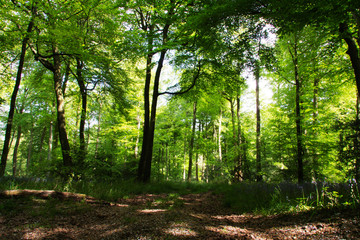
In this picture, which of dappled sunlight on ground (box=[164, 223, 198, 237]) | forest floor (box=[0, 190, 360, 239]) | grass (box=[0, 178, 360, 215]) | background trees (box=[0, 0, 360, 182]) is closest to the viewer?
forest floor (box=[0, 190, 360, 239])

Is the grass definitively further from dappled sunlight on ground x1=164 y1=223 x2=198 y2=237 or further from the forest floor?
dappled sunlight on ground x1=164 y1=223 x2=198 y2=237

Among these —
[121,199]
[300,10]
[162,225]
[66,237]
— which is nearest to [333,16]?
[300,10]

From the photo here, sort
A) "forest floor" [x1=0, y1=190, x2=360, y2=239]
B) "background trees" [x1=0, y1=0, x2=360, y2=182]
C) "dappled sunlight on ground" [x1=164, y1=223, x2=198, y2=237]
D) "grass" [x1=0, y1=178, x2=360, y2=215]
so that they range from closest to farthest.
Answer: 1. "forest floor" [x1=0, y1=190, x2=360, y2=239]
2. "dappled sunlight on ground" [x1=164, y1=223, x2=198, y2=237]
3. "grass" [x1=0, y1=178, x2=360, y2=215]
4. "background trees" [x1=0, y1=0, x2=360, y2=182]

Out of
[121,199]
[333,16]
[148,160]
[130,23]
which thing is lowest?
[121,199]

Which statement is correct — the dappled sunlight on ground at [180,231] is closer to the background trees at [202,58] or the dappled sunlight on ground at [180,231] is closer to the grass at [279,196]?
the grass at [279,196]

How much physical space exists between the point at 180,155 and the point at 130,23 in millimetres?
17929

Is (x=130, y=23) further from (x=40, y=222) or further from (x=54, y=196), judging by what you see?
(x=40, y=222)

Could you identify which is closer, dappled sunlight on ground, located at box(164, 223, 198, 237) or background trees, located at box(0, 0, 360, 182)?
dappled sunlight on ground, located at box(164, 223, 198, 237)

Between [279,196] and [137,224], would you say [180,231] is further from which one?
[279,196]

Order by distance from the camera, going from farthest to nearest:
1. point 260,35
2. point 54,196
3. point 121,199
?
point 121,199 < point 260,35 < point 54,196

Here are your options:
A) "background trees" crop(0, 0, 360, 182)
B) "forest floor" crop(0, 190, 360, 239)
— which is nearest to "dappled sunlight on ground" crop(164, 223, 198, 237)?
"forest floor" crop(0, 190, 360, 239)

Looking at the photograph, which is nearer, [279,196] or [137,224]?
[137,224]

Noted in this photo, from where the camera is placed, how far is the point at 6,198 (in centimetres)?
381

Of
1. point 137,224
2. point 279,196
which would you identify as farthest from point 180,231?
point 279,196
